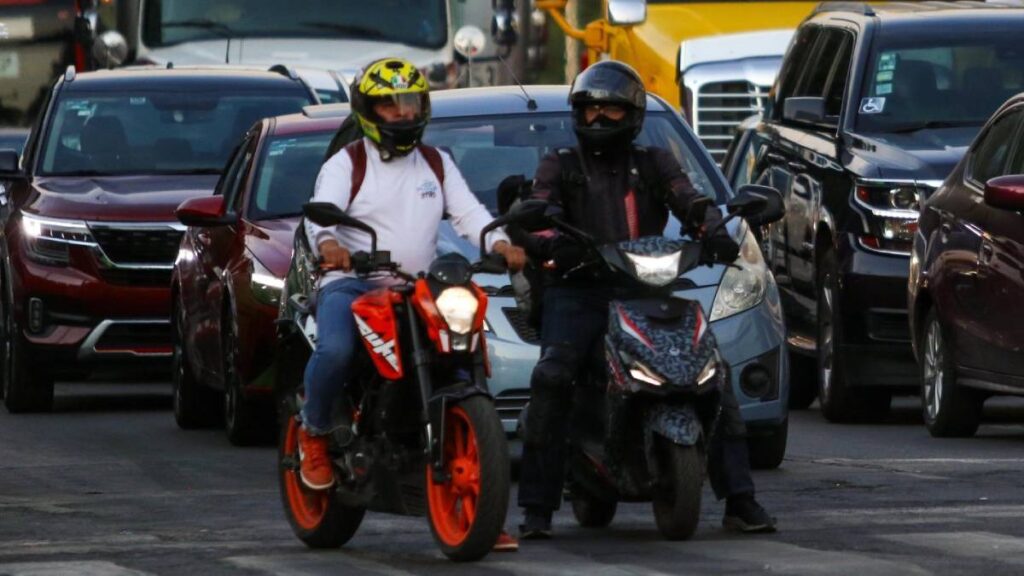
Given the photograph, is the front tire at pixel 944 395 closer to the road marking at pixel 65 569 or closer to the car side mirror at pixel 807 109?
the car side mirror at pixel 807 109

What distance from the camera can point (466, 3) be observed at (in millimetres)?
27078

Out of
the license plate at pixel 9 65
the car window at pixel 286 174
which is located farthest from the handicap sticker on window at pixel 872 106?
the license plate at pixel 9 65

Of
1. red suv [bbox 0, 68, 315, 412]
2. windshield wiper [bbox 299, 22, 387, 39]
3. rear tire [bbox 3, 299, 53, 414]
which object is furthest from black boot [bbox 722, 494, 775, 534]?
windshield wiper [bbox 299, 22, 387, 39]

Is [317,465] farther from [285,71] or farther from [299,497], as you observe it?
[285,71]

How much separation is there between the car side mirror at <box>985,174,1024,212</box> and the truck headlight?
19.1 ft

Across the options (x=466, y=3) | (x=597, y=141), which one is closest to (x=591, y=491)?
(x=597, y=141)

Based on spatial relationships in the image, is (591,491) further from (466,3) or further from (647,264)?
(466,3)

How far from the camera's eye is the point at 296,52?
25469 millimetres

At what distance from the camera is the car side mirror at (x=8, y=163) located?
18094 mm

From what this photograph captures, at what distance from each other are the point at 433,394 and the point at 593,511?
141cm

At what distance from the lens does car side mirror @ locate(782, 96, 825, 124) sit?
1725 cm

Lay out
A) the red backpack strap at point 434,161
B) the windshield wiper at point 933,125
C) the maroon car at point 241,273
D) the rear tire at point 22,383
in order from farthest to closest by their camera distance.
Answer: the rear tire at point 22,383, the windshield wiper at point 933,125, the maroon car at point 241,273, the red backpack strap at point 434,161

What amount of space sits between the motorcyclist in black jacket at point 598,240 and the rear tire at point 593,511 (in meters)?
0.39

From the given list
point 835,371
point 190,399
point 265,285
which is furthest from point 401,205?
point 190,399
